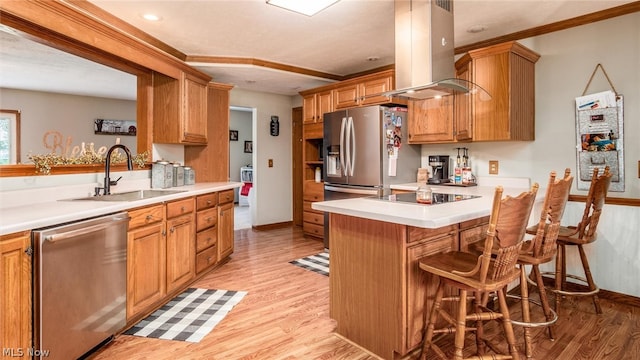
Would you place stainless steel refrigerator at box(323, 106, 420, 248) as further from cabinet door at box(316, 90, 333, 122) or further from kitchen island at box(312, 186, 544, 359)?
kitchen island at box(312, 186, 544, 359)

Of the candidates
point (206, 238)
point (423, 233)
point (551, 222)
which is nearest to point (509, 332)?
point (423, 233)

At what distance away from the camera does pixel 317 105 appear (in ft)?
15.9

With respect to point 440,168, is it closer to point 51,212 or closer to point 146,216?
point 146,216

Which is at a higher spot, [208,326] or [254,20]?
[254,20]

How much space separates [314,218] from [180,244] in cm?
235

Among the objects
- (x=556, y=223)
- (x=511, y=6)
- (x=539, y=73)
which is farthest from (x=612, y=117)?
(x=556, y=223)

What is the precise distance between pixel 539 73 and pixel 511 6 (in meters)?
0.83

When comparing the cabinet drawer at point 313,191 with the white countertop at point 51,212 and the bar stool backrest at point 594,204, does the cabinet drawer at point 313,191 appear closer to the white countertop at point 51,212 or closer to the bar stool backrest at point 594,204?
the white countertop at point 51,212

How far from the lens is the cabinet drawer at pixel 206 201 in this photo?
319 cm

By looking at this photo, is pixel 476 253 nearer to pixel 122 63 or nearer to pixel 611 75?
pixel 611 75

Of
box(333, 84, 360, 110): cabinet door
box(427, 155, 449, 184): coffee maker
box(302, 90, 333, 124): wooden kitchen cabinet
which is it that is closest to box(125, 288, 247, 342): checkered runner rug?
box(427, 155, 449, 184): coffee maker

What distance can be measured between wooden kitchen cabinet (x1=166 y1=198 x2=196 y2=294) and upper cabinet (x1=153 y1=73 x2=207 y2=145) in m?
0.98

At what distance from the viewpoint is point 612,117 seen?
9.18 feet

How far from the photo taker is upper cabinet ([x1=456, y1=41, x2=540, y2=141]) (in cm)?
297
